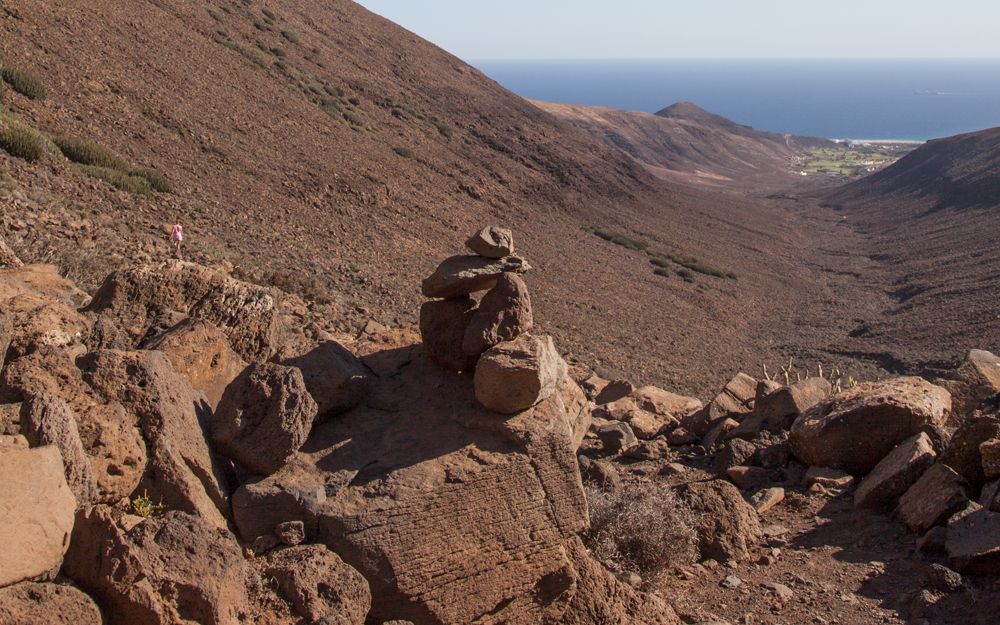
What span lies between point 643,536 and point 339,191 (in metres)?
17.6

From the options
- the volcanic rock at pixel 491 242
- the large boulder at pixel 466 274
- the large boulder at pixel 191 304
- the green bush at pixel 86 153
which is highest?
the volcanic rock at pixel 491 242

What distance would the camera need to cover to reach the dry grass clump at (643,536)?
5.26 m

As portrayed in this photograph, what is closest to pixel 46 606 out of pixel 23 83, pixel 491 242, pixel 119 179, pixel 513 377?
pixel 513 377

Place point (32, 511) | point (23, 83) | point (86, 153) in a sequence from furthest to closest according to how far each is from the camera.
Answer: point (23, 83) < point (86, 153) < point (32, 511)

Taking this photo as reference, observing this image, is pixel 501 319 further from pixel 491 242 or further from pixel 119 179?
pixel 119 179

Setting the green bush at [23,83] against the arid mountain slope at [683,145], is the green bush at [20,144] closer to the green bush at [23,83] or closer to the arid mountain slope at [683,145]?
the green bush at [23,83]

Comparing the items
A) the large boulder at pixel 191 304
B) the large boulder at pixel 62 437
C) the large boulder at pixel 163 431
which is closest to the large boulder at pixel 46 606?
the large boulder at pixel 62 437

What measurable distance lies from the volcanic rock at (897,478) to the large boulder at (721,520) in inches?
45.1

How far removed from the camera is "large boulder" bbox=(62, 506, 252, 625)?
2.99 m

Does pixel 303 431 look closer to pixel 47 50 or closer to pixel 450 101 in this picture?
pixel 47 50

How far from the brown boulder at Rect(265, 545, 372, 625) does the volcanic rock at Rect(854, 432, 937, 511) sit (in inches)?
193

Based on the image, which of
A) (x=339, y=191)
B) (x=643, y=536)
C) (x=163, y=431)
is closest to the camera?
(x=163, y=431)

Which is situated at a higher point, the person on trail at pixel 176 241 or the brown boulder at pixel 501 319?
the brown boulder at pixel 501 319

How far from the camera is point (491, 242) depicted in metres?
5.77
